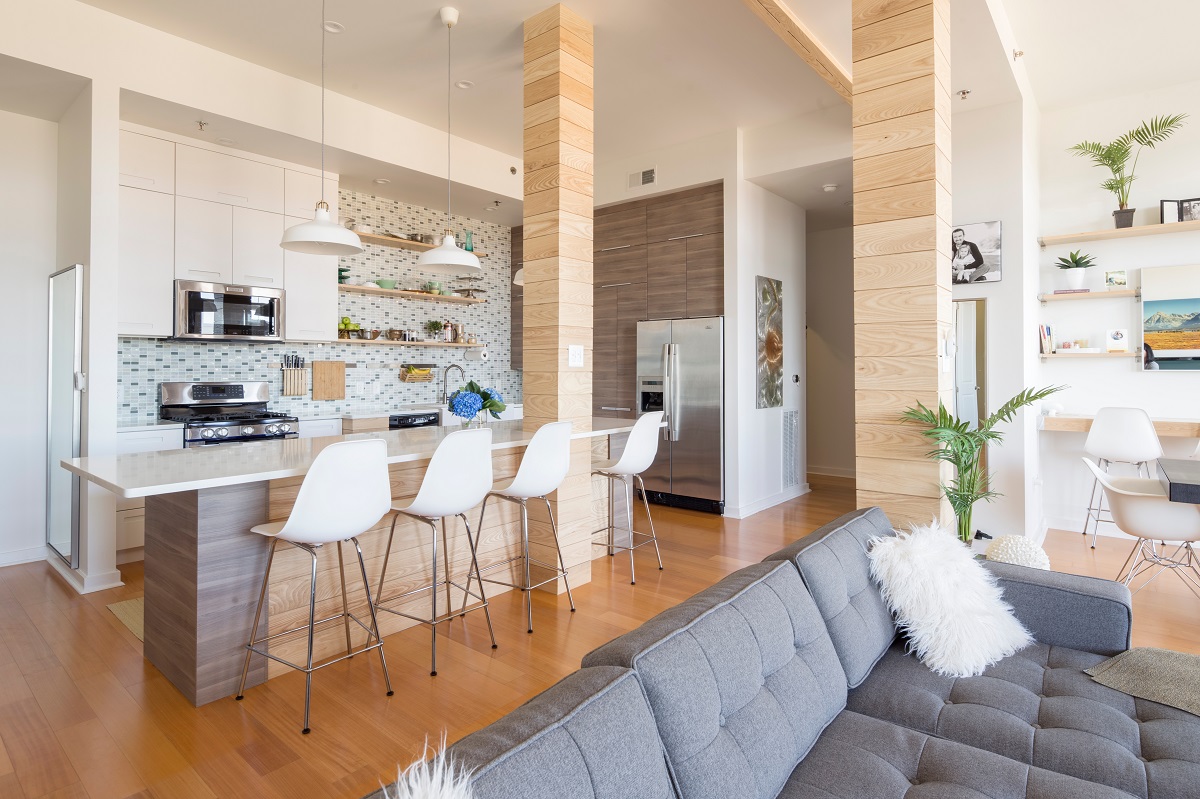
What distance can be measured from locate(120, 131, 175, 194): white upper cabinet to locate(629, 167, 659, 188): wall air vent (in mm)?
3643

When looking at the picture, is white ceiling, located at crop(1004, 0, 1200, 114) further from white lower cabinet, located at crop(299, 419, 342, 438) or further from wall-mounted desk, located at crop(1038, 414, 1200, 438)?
white lower cabinet, located at crop(299, 419, 342, 438)

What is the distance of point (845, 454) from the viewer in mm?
7582

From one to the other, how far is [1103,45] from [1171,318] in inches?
76.7

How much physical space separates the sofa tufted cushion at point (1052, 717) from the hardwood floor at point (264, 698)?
1.38 metres

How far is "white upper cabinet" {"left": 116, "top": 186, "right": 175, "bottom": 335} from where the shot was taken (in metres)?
4.15

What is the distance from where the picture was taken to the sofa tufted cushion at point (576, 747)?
0.83 metres

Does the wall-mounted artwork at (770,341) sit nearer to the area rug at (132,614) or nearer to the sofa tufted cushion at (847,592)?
the sofa tufted cushion at (847,592)

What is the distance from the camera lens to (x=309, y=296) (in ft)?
16.7

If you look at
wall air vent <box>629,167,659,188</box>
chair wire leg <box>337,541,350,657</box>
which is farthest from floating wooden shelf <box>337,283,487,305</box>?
chair wire leg <box>337,541,350,657</box>

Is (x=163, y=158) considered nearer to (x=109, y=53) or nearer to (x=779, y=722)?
(x=109, y=53)

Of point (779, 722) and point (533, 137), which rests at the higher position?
point (533, 137)

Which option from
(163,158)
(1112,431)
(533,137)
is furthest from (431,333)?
(1112,431)

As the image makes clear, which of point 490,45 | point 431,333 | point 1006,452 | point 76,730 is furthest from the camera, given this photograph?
point 431,333

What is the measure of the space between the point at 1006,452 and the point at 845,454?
3.27m
